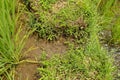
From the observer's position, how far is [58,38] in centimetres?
272

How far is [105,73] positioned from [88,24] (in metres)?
0.48

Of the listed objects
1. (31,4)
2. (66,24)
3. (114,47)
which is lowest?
(114,47)

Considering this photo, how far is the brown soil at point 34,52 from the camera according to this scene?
8.24ft

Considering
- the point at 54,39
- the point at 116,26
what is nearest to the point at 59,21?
the point at 54,39

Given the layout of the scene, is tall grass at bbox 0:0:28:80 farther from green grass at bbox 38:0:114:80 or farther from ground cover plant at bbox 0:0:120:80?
green grass at bbox 38:0:114:80

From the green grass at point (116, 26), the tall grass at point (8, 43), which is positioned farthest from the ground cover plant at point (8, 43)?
the green grass at point (116, 26)

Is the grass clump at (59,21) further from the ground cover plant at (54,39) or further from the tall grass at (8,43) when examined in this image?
the tall grass at (8,43)

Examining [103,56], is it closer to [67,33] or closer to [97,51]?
[97,51]

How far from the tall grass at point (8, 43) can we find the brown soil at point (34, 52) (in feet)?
0.25

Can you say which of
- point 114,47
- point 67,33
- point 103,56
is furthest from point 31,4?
point 114,47

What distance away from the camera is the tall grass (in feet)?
7.75

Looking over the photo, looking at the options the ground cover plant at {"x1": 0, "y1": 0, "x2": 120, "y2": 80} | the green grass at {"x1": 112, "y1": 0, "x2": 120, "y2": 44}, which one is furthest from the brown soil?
the green grass at {"x1": 112, "y1": 0, "x2": 120, "y2": 44}

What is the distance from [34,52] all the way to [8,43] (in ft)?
1.08

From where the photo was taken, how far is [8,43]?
2.38m
